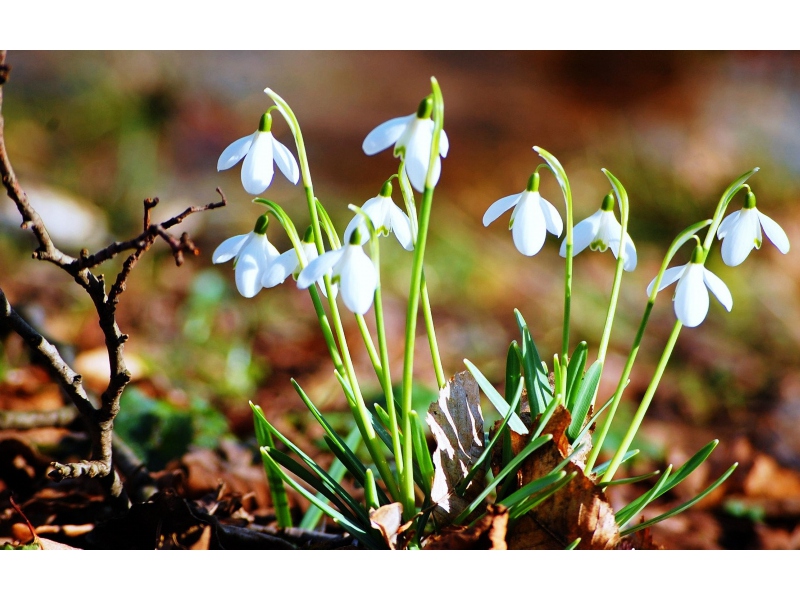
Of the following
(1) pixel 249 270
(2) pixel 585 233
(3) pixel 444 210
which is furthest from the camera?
(3) pixel 444 210

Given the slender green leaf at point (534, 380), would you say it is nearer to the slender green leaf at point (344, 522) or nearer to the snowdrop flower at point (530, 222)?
the snowdrop flower at point (530, 222)

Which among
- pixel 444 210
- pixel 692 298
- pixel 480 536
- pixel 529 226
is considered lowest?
pixel 480 536

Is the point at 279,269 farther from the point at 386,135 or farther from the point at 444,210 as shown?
the point at 444,210

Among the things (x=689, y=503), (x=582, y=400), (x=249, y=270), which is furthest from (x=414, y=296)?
(x=689, y=503)

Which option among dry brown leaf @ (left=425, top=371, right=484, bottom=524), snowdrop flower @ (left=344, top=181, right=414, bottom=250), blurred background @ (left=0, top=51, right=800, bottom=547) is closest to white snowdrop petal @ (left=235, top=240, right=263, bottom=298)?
snowdrop flower @ (left=344, top=181, right=414, bottom=250)

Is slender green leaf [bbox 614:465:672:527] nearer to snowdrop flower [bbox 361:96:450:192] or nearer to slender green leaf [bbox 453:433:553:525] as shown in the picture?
slender green leaf [bbox 453:433:553:525]

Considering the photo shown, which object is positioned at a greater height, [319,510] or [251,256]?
[251,256]

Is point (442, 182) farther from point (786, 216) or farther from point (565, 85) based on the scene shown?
point (786, 216)
